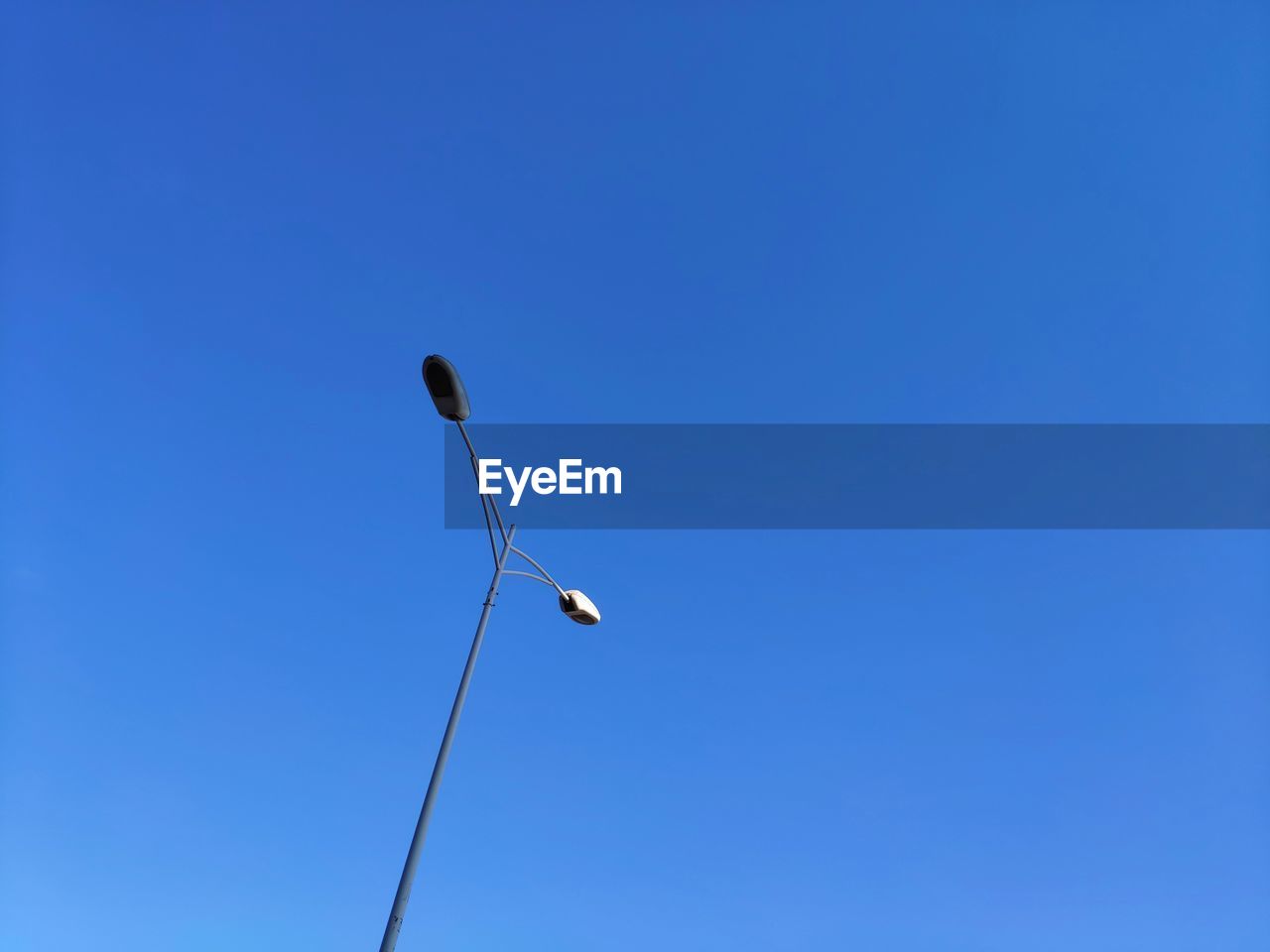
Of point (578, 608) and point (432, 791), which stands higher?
point (578, 608)

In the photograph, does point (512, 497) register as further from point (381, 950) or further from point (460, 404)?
point (381, 950)

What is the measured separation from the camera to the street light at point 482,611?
12.2 metres

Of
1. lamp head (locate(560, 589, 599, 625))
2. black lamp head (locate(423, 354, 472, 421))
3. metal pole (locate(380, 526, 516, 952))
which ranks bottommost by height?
metal pole (locate(380, 526, 516, 952))

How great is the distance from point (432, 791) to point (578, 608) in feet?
13.5

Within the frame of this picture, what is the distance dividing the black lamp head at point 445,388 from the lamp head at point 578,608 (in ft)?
11.7

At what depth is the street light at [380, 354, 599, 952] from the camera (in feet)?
39.9

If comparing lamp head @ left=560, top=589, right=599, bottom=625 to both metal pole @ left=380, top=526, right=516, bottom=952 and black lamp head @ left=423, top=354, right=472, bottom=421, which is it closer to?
metal pole @ left=380, top=526, right=516, bottom=952

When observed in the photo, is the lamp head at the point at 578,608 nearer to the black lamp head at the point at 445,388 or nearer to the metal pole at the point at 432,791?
the metal pole at the point at 432,791

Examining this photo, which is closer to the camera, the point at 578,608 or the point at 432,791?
the point at 432,791

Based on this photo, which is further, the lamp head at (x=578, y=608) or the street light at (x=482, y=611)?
the lamp head at (x=578, y=608)

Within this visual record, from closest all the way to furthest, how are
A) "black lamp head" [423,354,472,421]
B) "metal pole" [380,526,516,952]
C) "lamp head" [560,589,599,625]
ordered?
"metal pole" [380,526,516,952]
"black lamp head" [423,354,472,421]
"lamp head" [560,589,599,625]

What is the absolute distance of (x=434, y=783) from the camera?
43.3ft

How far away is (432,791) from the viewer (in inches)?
517

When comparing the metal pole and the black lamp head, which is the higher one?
the black lamp head
